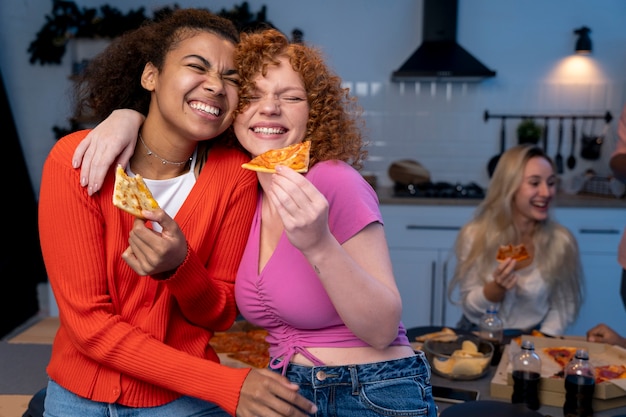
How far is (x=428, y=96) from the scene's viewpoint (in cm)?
468

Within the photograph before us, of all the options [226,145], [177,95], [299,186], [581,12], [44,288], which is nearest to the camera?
[299,186]

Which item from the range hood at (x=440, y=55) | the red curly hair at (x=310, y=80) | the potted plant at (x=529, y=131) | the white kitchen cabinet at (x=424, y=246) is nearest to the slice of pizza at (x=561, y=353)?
the red curly hair at (x=310, y=80)

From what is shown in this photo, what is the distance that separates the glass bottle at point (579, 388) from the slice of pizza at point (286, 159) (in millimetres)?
881

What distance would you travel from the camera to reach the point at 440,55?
4355 mm

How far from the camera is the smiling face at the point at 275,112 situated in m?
1.42

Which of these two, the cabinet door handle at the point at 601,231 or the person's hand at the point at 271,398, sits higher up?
the person's hand at the point at 271,398

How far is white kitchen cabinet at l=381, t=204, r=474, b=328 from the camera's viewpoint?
4.10m

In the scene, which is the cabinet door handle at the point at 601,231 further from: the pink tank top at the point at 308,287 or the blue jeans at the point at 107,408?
the blue jeans at the point at 107,408

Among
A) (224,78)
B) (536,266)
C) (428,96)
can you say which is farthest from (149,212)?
(428,96)

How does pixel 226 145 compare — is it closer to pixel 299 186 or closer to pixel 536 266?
pixel 299 186

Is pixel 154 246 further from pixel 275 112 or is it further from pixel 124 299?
pixel 275 112

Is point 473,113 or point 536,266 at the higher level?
point 473,113

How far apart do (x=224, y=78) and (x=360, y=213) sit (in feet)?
1.48

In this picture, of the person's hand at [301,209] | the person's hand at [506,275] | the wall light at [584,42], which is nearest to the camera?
the person's hand at [301,209]
